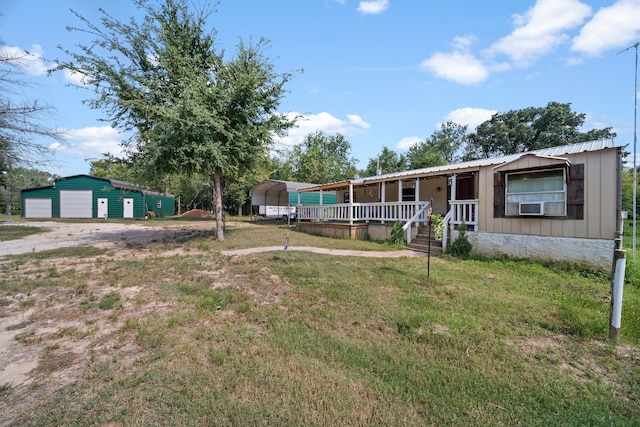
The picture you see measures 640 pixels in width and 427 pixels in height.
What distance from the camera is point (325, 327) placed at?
3.68 m

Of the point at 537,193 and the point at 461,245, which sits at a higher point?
the point at 537,193

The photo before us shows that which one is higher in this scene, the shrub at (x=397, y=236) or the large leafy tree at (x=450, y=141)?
the large leafy tree at (x=450, y=141)

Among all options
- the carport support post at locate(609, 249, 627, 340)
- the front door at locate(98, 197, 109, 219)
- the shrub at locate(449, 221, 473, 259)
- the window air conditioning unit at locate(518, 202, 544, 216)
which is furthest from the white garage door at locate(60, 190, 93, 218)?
the carport support post at locate(609, 249, 627, 340)

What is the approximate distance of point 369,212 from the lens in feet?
42.1

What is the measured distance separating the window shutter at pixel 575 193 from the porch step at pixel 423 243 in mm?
3351

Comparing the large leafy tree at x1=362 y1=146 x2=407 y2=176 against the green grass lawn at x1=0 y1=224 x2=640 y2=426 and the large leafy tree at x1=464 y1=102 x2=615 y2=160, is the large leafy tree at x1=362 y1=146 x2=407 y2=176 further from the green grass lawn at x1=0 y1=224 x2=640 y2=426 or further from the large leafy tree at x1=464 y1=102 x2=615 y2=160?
the green grass lawn at x1=0 y1=224 x2=640 y2=426

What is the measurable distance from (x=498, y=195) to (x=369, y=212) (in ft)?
17.8

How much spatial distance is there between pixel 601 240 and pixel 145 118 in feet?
44.7

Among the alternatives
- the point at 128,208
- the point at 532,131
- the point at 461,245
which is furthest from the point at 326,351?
the point at 532,131

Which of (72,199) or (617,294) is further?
(72,199)

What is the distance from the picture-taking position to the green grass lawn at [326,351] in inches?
88.1

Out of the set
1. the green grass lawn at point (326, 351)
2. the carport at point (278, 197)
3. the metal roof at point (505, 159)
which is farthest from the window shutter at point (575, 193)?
the carport at point (278, 197)

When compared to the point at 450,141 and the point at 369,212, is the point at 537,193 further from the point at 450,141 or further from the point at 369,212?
the point at 450,141

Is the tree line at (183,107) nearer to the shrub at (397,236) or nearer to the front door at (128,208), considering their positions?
the shrub at (397,236)
